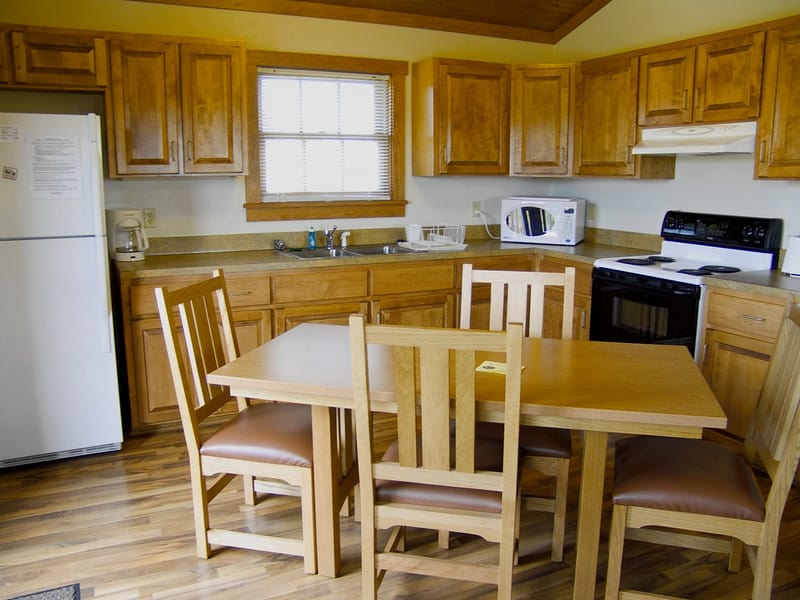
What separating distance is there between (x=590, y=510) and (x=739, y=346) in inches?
61.0

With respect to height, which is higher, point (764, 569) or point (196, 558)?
point (764, 569)

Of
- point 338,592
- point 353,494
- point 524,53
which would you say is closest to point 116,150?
point 353,494

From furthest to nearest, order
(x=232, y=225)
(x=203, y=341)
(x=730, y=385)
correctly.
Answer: (x=232, y=225)
(x=730, y=385)
(x=203, y=341)

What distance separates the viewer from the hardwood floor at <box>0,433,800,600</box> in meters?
2.31

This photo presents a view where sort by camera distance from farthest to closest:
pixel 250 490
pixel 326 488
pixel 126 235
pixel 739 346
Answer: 1. pixel 126 235
2. pixel 739 346
3. pixel 250 490
4. pixel 326 488

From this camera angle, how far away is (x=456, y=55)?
15.2 ft

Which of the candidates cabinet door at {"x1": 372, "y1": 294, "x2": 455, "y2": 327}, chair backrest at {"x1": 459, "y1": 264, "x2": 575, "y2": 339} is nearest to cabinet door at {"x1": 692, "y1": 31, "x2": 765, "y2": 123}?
chair backrest at {"x1": 459, "y1": 264, "x2": 575, "y2": 339}

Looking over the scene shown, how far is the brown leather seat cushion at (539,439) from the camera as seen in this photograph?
2.38m

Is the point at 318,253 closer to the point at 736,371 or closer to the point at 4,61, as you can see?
the point at 4,61

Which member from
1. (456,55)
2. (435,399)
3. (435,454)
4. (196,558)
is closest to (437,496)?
(435,454)

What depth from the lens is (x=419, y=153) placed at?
4.52 m

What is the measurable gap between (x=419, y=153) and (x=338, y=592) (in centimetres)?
296

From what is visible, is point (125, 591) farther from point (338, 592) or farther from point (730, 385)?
point (730, 385)

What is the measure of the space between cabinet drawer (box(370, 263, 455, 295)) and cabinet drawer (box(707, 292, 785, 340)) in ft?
4.99
